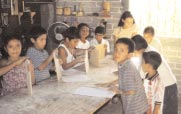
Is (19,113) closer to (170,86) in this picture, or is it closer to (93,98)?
(93,98)

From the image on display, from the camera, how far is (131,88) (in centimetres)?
237

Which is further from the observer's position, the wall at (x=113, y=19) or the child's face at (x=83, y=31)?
the wall at (x=113, y=19)

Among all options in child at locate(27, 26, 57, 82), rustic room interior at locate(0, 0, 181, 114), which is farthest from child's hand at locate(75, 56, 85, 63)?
rustic room interior at locate(0, 0, 181, 114)

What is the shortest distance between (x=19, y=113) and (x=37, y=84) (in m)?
0.78

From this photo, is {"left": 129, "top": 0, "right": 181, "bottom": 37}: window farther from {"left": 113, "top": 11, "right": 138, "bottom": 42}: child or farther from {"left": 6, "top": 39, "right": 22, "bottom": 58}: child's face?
{"left": 6, "top": 39, "right": 22, "bottom": 58}: child's face

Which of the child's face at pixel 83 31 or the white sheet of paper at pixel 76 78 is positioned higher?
the child's face at pixel 83 31

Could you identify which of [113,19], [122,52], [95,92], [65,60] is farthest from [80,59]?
[113,19]

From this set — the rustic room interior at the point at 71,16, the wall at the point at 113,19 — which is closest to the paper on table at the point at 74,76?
the rustic room interior at the point at 71,16

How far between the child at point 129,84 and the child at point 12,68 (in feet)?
2.78

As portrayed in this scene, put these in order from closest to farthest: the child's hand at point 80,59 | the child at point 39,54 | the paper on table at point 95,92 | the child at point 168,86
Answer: the paper on table at point 95,92 → the child at point 168,86 → the child at point 39,54 → the child's hand at point 80,59

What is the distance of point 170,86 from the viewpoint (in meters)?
3.07

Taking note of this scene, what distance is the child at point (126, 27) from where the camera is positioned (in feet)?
15.3

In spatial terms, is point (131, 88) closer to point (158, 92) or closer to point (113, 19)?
point (158, 92)

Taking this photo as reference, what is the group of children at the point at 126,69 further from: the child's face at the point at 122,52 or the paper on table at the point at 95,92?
the paper on table at the point at 95,92
